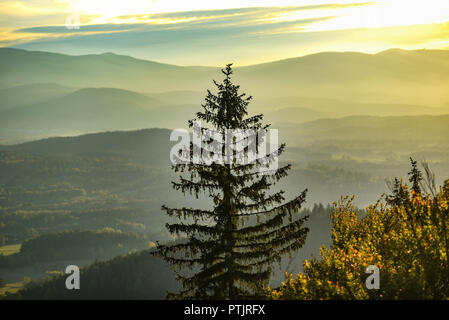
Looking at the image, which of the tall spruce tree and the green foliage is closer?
the green foliage

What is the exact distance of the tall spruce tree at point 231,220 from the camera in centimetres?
1980

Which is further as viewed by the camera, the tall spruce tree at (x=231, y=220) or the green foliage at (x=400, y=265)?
the tall spruce tree at (x=231, y=220)

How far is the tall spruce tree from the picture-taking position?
65.0 feet

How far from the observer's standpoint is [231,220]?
805 inches

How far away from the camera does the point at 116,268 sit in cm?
19062

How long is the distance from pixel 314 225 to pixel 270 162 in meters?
154

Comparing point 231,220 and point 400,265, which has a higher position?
point 231,220

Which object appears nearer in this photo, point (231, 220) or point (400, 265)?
point (400, 265)

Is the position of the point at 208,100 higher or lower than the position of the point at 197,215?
higher
